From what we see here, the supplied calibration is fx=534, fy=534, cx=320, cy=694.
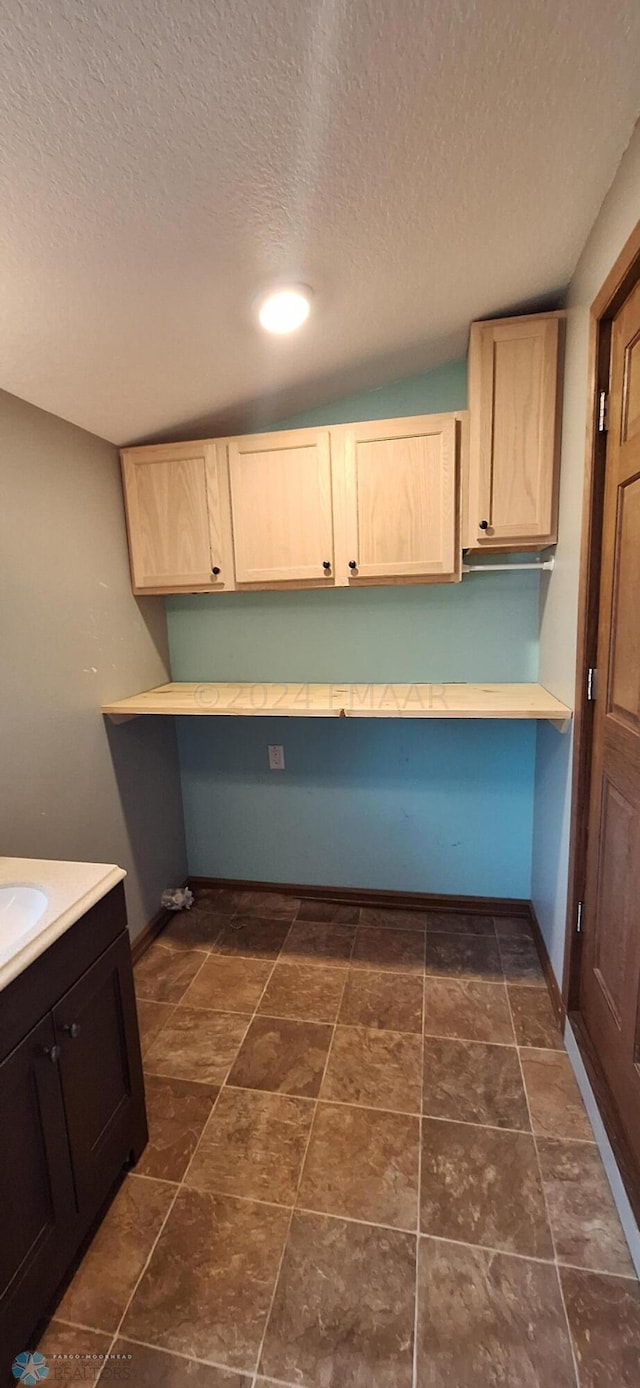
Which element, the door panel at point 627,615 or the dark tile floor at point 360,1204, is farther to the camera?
the door panel at point 627,615

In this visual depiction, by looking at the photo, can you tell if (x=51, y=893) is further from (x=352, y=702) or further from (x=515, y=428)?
(x=515, y=428)

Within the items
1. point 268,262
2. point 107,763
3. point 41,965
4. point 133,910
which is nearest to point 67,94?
point 268,262

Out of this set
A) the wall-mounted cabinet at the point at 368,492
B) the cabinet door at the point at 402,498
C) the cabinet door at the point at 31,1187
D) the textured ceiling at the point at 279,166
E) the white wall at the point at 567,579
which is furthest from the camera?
the cabinet door at the point at 402,498

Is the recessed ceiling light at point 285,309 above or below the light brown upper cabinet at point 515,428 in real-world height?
above

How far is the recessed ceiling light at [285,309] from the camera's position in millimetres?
1354

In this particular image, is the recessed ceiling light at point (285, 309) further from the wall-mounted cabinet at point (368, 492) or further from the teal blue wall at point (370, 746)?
the teal blue wall at point (370, 746)

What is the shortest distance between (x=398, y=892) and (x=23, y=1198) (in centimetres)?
175

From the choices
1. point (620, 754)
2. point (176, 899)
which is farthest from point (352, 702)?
point (176, 899)

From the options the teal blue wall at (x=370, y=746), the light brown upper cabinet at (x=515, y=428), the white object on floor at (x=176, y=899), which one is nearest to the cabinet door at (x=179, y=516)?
the teal blue wall at (x=370, y=746)

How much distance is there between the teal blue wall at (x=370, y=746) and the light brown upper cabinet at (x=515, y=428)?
37 cm

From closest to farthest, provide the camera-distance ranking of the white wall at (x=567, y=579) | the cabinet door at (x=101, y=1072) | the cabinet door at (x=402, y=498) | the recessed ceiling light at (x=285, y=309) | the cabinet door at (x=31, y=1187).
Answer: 1. the cabinet door at (x=31, y=1187)
2. the cabinet door at (x=101, y=1072)
3. the white wall at (x=567, y=579)
4. the recessed ceiling light at (x=285, y=309)
5. the cabinet door at (x=402, y=498)

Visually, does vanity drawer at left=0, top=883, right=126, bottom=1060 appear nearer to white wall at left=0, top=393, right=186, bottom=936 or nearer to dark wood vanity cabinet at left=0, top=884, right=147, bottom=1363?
dark wood vanity cabinet at left=0, top=884, right=147, bottom=1363

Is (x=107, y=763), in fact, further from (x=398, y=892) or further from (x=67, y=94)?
(x=67, y=94)

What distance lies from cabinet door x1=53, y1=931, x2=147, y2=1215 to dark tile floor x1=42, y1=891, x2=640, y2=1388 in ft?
0.48
